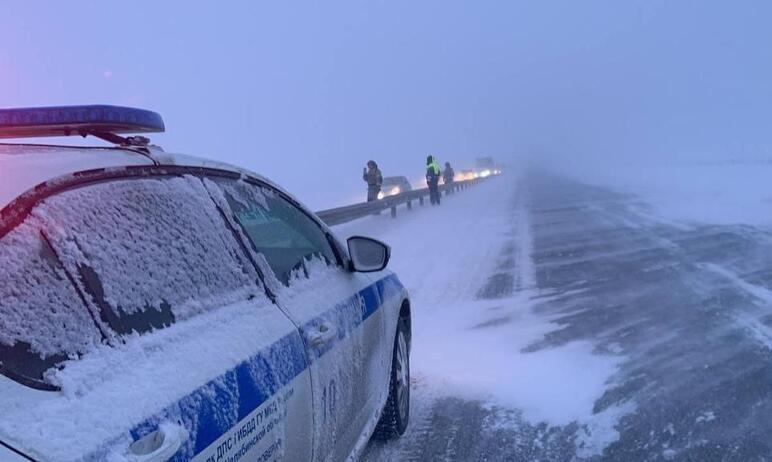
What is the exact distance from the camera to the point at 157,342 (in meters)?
1.99

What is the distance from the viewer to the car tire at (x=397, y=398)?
13.8ft

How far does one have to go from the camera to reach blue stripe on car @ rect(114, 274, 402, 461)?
181cm

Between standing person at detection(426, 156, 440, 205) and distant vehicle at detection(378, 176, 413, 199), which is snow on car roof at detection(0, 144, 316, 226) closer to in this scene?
standing person at detection(426, 156, 440, 205)

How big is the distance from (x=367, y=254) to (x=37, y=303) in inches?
87.9

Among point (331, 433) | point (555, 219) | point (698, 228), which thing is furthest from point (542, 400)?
point (555, 219)

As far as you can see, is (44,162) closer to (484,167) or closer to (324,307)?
(324,307)

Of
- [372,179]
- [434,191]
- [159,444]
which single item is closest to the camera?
[159,444]

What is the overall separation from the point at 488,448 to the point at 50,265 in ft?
9.57

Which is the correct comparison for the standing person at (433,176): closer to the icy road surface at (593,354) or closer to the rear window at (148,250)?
the icy road surface at (593,354)

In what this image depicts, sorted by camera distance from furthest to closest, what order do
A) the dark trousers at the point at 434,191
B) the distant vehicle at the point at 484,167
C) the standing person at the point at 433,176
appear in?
the distant vehicle at the point at 484,167 < the dark trousers at the point at 434,191 < the standing person at the point at 433,176

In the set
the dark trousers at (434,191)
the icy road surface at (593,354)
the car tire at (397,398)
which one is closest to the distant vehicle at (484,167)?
the dark trousers at (434,191)

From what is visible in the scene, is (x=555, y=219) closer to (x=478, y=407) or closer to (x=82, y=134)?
(x=478, y=407)

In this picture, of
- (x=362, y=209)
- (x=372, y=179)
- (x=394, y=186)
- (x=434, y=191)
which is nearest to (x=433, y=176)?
(x=434, y=191)

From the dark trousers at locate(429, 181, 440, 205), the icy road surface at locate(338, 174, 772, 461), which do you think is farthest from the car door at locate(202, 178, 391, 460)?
the dark trousers at locate(429, 181, 440, 205)
